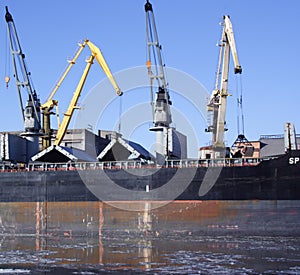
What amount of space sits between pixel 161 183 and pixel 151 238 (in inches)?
138

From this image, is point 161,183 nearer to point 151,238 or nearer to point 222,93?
point 151,238

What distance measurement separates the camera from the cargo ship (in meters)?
28.0

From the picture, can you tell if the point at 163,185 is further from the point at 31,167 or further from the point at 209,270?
the point at 209,270

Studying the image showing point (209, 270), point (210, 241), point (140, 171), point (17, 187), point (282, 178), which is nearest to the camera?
point (209, 270)

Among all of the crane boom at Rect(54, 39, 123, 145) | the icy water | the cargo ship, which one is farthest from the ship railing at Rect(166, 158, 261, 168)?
the crane boom at Rect(54, 39, 123, 145)

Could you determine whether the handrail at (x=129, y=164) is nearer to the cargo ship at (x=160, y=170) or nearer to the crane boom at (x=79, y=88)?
the cargo ship at (x=160, y=170)

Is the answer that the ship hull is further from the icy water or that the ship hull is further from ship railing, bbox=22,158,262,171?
ship railing, bbox=22,158,262,171

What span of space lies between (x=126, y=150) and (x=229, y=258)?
61.2 feet

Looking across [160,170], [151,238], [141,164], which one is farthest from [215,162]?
[151,238]

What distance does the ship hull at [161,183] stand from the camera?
1091 inches

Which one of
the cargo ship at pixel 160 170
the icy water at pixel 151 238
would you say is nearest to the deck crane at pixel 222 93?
the cargo ship at pixel 160 170

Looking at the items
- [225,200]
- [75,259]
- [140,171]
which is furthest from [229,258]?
[140,171]

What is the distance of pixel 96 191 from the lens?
1185 inches

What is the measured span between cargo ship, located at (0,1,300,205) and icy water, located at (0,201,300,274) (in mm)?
650
